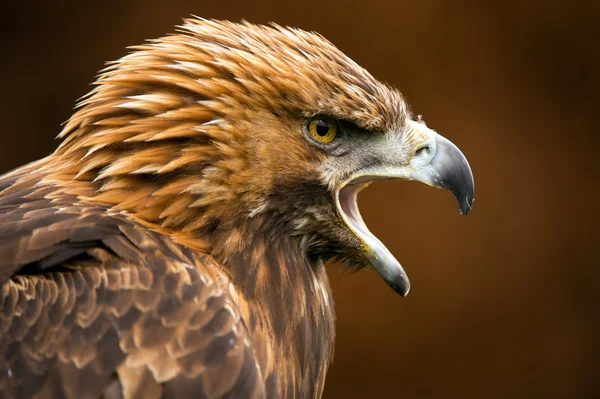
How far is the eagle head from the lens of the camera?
8.48 ft

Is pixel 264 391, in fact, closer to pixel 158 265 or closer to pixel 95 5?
pixel 158 265

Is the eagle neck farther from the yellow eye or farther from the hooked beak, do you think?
the yellow eye

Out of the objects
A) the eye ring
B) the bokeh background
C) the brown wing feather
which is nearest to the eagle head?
the eye ring

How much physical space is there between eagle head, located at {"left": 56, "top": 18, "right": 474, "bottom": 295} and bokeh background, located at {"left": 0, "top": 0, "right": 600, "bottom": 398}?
313 centimetres

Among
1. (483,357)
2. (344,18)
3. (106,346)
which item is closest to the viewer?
(106,346)

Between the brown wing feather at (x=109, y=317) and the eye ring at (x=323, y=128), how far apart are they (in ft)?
1.73

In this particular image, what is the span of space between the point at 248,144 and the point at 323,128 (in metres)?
0.25

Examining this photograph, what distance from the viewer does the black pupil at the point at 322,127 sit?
8.92 feet

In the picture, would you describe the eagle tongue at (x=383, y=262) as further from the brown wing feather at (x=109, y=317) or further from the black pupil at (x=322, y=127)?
the brown wing feather at (x=109, y=317)

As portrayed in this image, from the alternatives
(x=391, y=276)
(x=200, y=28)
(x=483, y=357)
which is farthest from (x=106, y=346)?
(x=483, y=357)

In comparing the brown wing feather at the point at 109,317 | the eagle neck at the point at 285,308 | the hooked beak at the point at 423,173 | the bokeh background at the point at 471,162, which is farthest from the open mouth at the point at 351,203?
the bokeh background at the point at 471,162

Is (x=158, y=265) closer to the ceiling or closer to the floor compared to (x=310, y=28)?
closer to the floor

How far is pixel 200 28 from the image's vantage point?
112 inches

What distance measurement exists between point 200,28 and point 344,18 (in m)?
3.13
